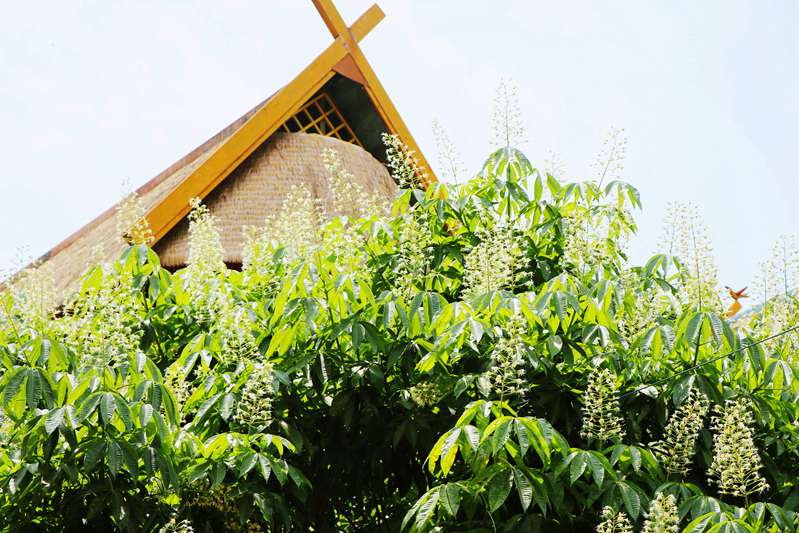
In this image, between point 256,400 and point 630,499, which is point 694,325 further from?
point 256,400

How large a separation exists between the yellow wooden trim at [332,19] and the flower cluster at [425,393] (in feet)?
16.0

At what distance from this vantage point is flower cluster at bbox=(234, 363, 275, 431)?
100 inches

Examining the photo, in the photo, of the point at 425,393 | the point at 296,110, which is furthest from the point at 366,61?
the point at 425,393

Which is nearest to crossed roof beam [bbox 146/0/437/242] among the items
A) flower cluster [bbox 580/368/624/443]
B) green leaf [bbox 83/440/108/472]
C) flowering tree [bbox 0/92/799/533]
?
flowering tree [bbox 0/92/799/533]

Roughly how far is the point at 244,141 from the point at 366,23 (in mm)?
1947

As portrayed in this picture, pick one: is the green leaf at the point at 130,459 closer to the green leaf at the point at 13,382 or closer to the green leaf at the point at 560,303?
the green leaf at the point at 13,382

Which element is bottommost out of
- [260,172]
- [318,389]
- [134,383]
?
[318,389]

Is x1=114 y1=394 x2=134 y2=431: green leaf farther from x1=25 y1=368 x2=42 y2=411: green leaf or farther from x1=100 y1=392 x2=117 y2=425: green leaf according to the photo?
x1=25 y1=368 x2=42 y2=411: green leaf

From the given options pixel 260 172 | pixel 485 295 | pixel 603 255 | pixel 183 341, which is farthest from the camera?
pixel 260 172

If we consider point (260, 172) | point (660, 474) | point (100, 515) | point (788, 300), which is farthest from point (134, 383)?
point (260, 172)

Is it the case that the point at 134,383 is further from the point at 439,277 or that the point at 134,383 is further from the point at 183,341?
the point at 439,277

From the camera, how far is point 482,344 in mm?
2787

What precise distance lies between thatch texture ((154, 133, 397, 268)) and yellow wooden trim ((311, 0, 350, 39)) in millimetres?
1058

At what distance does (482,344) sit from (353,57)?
15.5 ft
